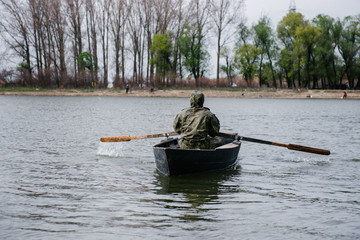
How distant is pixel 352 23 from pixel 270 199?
6638 cm

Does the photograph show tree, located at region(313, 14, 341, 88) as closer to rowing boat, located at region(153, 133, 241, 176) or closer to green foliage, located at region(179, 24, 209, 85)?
green foliage, located at region(179, 24, 209, 85)

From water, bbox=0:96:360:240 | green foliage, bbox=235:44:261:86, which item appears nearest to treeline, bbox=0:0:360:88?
green foliage, bbox=235:44:261:86

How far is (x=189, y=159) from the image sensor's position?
920 cm

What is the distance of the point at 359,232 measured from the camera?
6137 mm

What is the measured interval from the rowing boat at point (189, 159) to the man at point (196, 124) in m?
0.32

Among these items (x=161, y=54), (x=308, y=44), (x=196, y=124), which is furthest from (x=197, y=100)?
(x=308, y=44)

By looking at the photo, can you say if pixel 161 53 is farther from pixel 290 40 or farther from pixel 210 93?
pixel 290 40

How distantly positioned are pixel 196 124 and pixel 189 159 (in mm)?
862

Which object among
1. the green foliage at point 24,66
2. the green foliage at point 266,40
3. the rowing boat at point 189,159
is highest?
the green foliage at point 266,40

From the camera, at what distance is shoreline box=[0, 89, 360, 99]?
5764 cm

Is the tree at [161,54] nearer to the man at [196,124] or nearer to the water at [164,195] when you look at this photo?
the water at [164,195]

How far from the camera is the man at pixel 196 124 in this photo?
9562 mm

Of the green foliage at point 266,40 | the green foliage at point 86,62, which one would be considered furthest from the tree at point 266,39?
the green foliage at point 86,62

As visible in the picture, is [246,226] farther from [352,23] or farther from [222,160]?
[352,23]
